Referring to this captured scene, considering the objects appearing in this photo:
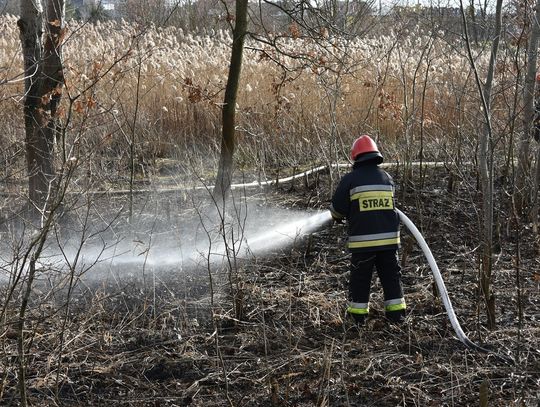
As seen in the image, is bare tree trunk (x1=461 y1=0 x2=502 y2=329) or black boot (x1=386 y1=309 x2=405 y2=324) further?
black boot (x1=386 y1=309 x2=405 y2=324)

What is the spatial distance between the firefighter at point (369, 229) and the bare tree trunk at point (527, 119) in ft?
5.71

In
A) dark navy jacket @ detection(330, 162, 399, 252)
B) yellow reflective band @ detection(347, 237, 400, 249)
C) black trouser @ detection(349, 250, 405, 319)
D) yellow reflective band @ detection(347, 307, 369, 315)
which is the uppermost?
dark navy jacket @ detection(330, 162, 399, 252)

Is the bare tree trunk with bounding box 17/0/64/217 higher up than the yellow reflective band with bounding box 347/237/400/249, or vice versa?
the bare tree trunk with bounding box 17/0/64/217

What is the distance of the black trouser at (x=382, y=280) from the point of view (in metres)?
5.18

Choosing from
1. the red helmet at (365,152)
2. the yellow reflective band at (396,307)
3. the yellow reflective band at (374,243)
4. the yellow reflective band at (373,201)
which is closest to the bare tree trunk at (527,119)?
the red helmet at (365,152)

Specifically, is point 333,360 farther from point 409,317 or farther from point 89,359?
point 89,359

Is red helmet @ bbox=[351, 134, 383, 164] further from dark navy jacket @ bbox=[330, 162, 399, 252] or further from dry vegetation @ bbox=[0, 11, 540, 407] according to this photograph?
dry vegetation @ bbox=[0, 11, 540, 407]

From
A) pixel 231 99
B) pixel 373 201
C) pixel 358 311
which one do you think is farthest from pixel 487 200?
pixel 231 99

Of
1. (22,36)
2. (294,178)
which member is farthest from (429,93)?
(22,36)

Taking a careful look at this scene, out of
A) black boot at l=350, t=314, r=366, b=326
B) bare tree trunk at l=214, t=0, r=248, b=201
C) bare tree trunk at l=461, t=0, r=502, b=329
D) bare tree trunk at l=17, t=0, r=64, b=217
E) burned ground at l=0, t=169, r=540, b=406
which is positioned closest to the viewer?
burned ground at l=0, t=169, r=540, b=406

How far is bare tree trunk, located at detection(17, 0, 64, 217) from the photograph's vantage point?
20.8 ft

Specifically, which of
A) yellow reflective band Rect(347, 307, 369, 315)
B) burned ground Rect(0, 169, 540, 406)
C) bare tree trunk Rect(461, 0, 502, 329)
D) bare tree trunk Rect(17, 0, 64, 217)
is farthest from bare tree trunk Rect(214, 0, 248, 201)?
bare tree trunk Rect(461, 0, 502, 329)

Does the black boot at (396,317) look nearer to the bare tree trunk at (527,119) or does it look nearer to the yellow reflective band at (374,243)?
the yellow reflective band at (374,243)

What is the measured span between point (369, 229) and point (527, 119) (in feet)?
8.84
